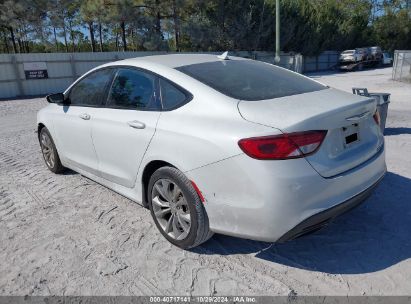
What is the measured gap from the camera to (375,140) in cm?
294

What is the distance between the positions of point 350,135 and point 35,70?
18.8 meters

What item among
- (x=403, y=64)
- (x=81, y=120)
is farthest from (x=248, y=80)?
(x=403, y=64)

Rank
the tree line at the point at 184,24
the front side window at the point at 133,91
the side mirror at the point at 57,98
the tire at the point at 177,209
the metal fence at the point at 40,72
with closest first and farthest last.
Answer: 1. the tire at the point at 177,209
2. the front side window at the point at 133,91
3. the side mirror at the point at 57,98
4. the metal fence at the point at 40,72
5. the tree line at the point at 184,24

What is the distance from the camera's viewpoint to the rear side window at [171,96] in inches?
114

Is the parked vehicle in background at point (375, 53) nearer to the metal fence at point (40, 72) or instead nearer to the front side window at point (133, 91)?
the metal fence at point (40, 72)

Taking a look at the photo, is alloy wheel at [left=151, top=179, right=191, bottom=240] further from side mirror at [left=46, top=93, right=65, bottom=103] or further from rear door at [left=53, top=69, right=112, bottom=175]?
side mirror at [left=46, top=93, right=65, bottom=103]

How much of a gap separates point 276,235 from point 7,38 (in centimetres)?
3388

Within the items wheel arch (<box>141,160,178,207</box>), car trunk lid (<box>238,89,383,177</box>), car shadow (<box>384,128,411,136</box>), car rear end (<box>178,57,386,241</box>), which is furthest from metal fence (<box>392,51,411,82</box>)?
wheel arch (<box>141,160,178,207</box>)

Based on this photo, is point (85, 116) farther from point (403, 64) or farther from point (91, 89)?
point (403, 64)

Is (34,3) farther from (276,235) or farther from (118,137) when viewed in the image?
(276,235)

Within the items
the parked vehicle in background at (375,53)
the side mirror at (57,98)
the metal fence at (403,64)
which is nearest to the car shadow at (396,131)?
the side mirror at (57,98)

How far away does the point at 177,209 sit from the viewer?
2941 millimetres

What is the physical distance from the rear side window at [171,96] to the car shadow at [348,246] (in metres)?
1.26

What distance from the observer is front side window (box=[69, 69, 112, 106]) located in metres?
3.77
